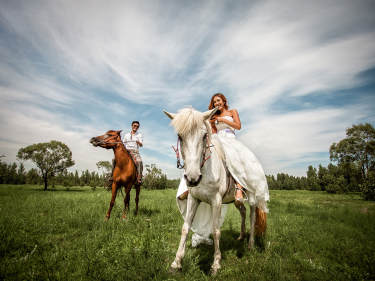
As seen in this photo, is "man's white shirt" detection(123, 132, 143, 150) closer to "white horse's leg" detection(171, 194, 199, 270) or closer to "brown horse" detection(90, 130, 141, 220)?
"brown horse" detection(90, 130, 141, 220)

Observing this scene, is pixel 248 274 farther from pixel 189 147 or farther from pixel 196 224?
pixel 189 147

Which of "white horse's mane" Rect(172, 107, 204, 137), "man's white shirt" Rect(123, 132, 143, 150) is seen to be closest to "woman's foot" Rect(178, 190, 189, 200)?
"white horse's mane" Rect(172, 107, 204, 137)

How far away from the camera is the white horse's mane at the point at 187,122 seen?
8.70 ft

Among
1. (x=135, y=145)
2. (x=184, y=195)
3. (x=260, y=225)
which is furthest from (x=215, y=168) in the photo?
(x=135, y=145)

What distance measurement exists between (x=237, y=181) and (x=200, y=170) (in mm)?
1308

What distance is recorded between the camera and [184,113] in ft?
9.15

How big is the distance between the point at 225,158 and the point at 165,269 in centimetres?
239

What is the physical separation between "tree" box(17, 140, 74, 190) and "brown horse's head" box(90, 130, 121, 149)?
3659 centimetres

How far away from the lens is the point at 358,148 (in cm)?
3150

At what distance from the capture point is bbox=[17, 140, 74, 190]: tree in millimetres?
34250

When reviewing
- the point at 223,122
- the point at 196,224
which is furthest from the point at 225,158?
the point at 196,224

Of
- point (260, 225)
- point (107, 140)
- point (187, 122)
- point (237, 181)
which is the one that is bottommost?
point (260, 225)

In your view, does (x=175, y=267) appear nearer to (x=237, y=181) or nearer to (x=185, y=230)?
(x=185, y=230)

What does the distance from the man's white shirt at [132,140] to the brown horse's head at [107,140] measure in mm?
912
